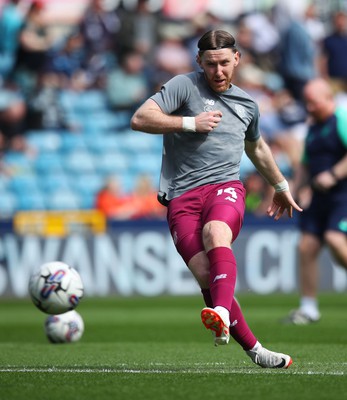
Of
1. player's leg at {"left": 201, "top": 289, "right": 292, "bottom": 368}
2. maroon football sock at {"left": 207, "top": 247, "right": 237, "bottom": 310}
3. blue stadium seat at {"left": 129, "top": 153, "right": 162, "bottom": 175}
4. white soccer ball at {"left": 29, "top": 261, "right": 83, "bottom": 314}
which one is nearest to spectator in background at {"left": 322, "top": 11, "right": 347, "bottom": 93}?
blue stadium seat at {"left": 129, "top": 153, "right": 162, "bottom": 175}

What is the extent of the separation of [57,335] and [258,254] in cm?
808

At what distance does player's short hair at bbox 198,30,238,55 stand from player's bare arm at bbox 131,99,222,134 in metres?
0.44

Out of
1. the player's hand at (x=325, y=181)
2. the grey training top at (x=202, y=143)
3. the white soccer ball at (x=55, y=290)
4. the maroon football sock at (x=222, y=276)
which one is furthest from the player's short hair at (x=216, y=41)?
the player's hand at (x=325, y=181)

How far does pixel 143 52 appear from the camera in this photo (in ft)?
74.5

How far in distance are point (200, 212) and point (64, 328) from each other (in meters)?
2.98

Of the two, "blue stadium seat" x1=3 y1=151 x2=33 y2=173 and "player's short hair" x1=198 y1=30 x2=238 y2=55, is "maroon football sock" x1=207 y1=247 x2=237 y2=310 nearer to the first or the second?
"player's short hair" x1=198 y1=30 x2=238 y2=55

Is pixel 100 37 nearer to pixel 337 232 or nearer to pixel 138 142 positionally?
pixel 138 142

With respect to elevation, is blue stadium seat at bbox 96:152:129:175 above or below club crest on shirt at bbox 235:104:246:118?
below

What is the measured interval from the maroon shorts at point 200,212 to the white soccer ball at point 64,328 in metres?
2.79

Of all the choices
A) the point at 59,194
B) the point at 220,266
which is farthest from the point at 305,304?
the point at 59,194

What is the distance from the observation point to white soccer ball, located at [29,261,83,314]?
8.45m

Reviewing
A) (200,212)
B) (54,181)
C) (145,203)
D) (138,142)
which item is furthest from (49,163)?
(200,212)

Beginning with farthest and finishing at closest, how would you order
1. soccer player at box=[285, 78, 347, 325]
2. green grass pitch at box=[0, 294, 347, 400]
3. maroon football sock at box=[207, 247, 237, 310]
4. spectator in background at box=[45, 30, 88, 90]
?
spectator in background at box=[45, 30, 88, 90], soccer player at box=[285, 78, 347, 325], maroon football sock at box=[207, 247, 237, 310], green grass pitch at box=[0, 294, 347, 400]

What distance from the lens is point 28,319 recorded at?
1298 centimetres
